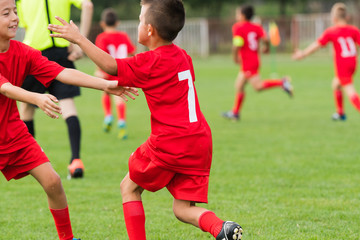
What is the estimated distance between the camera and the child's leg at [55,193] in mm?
3836

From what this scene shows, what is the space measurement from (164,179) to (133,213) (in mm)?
296

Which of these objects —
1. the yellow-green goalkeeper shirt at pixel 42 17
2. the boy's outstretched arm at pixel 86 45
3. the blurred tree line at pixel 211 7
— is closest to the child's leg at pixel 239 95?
the yellow-green goalkeeper shirt at pixel 42 17

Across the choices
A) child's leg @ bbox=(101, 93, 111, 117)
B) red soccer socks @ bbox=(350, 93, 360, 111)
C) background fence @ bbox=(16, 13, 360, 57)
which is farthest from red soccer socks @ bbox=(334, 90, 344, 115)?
background fence @ bbox=(16, 13, 360, 57)

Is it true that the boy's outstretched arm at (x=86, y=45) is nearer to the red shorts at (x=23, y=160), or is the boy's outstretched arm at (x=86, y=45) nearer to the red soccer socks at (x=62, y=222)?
the red shorts at (x=23, y=160)

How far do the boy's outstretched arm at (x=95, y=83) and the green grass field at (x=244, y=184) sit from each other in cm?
124

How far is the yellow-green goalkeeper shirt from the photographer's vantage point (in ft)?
20.2

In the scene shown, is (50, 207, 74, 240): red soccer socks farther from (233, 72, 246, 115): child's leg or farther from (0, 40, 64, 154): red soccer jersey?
(233, 72, 246, 115): child's leg

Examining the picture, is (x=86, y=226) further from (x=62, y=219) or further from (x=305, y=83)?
(x=305, y=83)

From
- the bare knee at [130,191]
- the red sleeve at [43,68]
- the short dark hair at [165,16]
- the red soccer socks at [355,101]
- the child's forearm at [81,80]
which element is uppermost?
the short dark hair at [165,16]

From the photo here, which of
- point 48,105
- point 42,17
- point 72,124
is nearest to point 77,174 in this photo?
point 72,124

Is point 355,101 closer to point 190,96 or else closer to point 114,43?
point 114,43

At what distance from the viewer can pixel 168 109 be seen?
3518 millimetres

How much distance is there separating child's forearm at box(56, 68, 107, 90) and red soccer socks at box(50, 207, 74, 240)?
89 cm

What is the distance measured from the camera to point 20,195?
5734 mm
